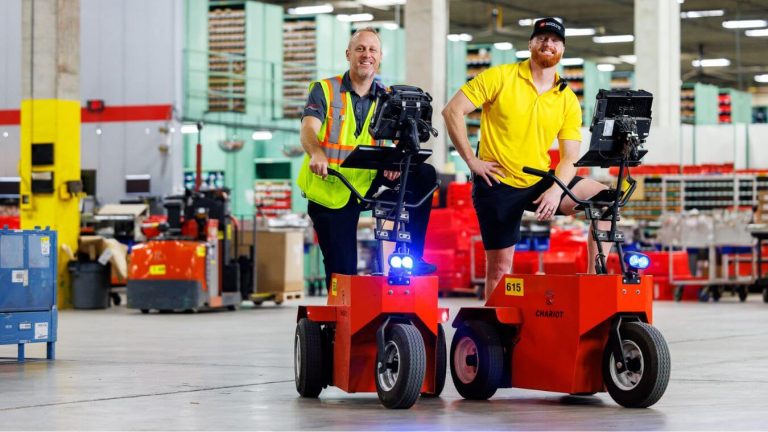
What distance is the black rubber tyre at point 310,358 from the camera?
5.88 m

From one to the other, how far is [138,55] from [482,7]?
472 inches

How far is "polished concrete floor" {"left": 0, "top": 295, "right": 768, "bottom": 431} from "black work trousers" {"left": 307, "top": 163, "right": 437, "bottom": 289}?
0.62 m

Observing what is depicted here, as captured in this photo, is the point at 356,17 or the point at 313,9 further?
the point at 356,17

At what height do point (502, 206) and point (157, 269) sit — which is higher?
point (502, 206)

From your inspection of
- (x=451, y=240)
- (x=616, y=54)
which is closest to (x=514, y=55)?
(x=616, y=54)

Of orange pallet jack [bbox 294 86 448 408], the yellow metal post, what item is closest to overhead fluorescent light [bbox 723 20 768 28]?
the yellow metal post

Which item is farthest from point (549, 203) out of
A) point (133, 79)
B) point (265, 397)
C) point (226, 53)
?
point (226, 53)

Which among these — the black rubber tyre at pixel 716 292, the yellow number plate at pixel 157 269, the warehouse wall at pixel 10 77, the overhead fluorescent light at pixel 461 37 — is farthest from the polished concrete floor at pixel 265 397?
the overhead fluorescent light at pixel 461 37

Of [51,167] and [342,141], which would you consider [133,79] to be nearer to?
[51,167]

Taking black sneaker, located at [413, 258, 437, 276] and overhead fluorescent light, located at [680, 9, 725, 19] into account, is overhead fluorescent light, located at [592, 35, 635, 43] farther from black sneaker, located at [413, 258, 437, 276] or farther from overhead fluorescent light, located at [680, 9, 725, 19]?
black sneaker, located at [413, 258, 437, 276]

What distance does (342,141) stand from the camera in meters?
6.01

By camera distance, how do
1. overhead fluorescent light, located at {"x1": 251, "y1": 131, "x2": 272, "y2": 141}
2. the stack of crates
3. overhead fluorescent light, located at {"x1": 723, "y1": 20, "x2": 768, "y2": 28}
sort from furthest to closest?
1. overhead fluorescent light, located at {"x1": 723, "y1": 20, "x2": 768, "y2": 28}
2. overhead fluorescent light, located at {"x1": 251, "y1": 131, "x2": 272, "y2": 141}
3. the stack of crates

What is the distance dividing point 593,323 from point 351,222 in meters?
1.19

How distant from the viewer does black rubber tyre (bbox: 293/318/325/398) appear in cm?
588
